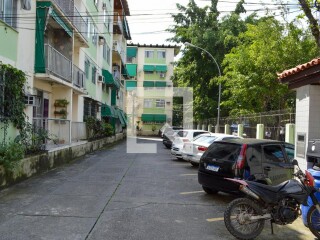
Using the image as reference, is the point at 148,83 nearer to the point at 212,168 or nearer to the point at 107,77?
the point at 107,77

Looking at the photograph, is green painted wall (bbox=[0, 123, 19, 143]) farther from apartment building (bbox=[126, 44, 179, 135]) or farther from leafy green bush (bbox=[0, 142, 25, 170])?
apartment building (bbox=[126, 44, 179, 135])

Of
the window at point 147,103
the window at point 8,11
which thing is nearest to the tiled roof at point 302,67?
the window at point 8,11

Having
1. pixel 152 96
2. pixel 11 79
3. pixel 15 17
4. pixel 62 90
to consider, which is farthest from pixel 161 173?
pixel 152 96

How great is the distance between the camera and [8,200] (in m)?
8.18

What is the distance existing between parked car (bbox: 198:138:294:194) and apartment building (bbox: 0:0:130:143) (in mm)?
7116

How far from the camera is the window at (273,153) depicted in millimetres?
8742

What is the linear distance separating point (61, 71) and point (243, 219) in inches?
535

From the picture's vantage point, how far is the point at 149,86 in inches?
2386

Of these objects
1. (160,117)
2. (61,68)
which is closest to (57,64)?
(61,68)

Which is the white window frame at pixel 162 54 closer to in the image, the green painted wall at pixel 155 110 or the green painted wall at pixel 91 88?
the green painted wall at pixel 155 110

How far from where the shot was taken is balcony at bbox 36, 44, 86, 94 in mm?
15289

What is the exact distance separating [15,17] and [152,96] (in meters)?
47.2

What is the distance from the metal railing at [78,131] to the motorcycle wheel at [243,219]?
14580 millimetres

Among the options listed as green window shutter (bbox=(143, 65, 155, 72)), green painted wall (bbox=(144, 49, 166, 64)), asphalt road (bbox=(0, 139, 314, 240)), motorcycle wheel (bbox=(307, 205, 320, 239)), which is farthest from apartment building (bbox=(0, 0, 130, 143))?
green painted wall (bbox=(144, 49, 166, 64))
